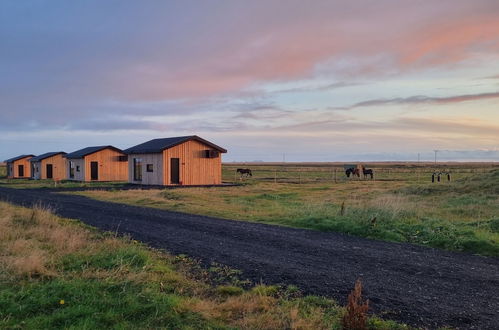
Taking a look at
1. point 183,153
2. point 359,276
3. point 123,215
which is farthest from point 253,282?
point 183,153

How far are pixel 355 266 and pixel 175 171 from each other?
88.4ft

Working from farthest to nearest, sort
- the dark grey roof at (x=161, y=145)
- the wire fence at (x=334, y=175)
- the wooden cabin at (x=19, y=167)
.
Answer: the wooden cabin at (x=19, y=167) → the wire fence at (x=334, y=175) → the dark grey roof at (x=161, y=145)

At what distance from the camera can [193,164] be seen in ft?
112

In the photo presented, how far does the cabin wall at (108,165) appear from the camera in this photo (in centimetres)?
4141

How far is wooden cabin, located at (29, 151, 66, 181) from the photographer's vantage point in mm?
49381

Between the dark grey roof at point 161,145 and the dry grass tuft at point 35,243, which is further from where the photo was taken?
the dark grey roof at point 161,145

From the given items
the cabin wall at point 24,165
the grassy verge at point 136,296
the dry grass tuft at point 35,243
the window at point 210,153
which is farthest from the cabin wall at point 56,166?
the grassy verge at point 136,296

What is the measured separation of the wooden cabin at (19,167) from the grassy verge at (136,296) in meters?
56.1

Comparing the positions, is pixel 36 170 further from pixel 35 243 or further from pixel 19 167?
pixel 35 243

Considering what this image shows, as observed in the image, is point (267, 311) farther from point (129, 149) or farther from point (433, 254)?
point (129, 149)

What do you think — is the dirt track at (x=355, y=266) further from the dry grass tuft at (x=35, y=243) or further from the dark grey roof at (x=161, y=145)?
the dark grey roof at (x=161, y=145)

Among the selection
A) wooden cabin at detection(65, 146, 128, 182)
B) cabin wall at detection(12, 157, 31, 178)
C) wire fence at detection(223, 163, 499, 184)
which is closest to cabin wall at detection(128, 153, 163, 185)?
wooden cabin at detection(65, 146, 128, 182)

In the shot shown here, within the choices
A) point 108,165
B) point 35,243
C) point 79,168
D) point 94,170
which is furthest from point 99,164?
point 35,243

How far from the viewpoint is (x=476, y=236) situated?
10.1 metres
